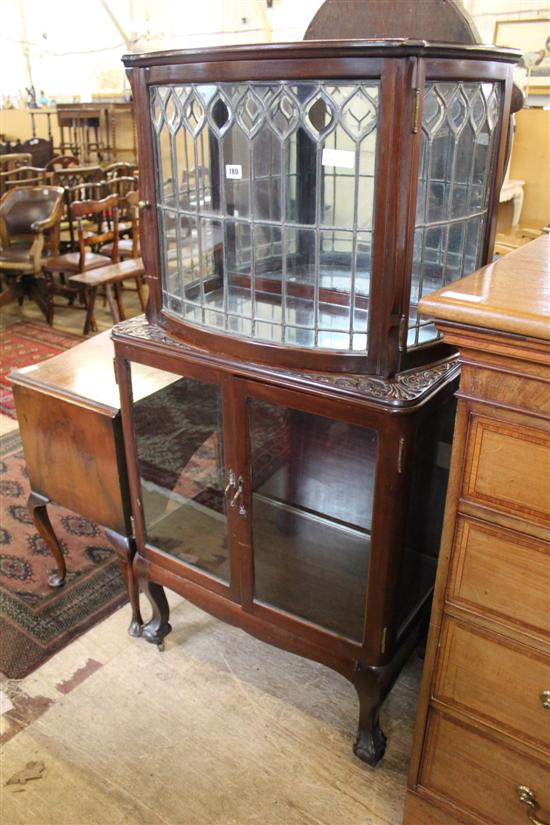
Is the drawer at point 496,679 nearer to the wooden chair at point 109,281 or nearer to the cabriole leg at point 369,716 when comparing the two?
the cabriole leg at point 369,716

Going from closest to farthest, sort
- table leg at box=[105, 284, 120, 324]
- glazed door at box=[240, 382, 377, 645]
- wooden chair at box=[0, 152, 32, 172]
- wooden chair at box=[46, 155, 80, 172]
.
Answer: glazed door at box=[240, 382, 377, 645] → table leg at box=[105, 284, 120, 324] → wooden chair at box=[0, 152, 32, 172] → wooden chair at box=[46, 155, 80, 172]

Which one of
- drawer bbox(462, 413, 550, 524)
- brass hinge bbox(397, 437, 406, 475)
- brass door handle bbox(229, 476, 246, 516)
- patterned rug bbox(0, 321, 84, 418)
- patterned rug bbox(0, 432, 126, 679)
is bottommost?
patterned rug bbox(0, 432, 126, 679)

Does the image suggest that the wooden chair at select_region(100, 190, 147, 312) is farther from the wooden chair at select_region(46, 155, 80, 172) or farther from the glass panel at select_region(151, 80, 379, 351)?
the glass panel at select_region(151, 80, 379, 351)

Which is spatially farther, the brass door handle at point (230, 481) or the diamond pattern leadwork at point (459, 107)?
the brass door handle at point (230, 481)

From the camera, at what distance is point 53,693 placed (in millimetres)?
1637

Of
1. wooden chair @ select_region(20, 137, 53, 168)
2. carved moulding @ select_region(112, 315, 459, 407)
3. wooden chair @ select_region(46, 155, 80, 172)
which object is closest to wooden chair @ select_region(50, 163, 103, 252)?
wooden chair @ select_region(46, 155, 80, 172)

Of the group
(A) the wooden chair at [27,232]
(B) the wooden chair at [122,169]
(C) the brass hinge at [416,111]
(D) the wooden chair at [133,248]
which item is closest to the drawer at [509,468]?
(C) the brass hinge at [416,111]

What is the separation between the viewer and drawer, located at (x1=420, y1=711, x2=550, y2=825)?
1.08 meters

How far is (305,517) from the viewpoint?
1.45 meters

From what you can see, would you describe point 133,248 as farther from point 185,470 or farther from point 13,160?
point 185,470

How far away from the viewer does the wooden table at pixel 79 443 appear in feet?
5.13

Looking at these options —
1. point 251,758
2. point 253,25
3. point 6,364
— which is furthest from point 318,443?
point 253,25

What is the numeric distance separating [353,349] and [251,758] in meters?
0.95

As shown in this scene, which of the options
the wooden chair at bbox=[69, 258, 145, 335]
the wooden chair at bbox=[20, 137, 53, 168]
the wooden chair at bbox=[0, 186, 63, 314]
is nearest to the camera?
the wooden chair at bbox=[69, 258, 145, 335]
